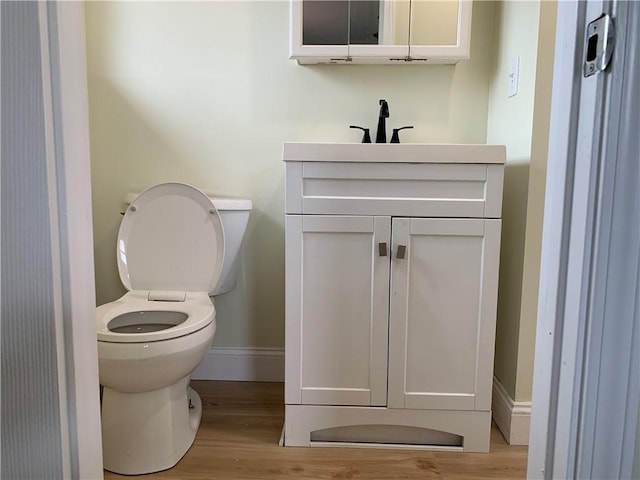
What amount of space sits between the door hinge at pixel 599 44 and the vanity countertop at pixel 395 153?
861 millimetres

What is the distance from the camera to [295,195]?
1.39m

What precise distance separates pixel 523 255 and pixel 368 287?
51 centimetres

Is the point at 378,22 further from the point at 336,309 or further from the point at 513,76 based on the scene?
the point at 336,309

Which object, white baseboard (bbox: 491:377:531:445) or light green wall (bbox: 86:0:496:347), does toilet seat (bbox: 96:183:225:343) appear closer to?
light green wall (bbox: 86:0:496:347)

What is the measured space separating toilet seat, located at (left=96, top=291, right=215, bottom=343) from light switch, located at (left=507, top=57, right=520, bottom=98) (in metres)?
1.23

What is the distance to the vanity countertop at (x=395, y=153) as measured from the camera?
52.9 inches

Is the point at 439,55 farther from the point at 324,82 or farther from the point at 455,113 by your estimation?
the point at 324,82

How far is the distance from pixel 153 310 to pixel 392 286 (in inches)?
30.6


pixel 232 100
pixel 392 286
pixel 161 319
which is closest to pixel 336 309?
pixel 392 286

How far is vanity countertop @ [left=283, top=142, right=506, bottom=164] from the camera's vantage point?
1.34 meters

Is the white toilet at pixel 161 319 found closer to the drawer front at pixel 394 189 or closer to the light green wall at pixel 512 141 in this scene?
the drawer front at pixel 394 189

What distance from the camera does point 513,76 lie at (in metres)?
1.55

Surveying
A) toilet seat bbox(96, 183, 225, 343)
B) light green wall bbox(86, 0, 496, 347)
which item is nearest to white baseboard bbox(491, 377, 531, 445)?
light green wall bbox(86, 0, 496, 347)

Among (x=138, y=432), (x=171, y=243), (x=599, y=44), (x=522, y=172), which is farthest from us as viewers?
(x=171, y=243)
